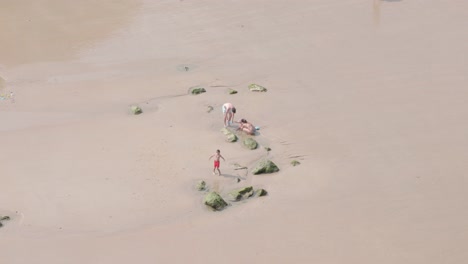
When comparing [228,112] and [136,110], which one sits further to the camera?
[136,110]

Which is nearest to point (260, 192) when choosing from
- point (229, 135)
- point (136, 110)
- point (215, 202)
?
point (215, 202)

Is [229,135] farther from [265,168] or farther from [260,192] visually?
[260,192]

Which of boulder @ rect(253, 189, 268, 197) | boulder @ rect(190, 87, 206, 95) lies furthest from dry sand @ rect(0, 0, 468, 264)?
boulder @ rect(190, 87, 206, 95)

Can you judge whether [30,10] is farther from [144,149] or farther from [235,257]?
[235,257]

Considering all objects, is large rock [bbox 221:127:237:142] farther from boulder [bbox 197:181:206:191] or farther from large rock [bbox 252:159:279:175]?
boulder [bbox 197:181:206:191]

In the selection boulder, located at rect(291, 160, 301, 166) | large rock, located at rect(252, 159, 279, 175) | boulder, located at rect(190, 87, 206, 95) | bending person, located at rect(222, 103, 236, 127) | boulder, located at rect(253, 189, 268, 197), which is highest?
bending person, located at rect(222, 103, 236, 127)
